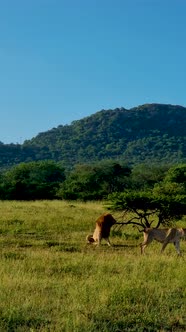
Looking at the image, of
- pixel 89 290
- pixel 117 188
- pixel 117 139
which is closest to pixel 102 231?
pixel 89 290

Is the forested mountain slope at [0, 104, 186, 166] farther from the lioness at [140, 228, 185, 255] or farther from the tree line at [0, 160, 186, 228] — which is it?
the lioness at [140, 228, 185, 255]

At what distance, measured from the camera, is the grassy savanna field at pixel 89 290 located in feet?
19.2

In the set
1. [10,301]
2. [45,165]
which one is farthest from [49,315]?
[45,165]

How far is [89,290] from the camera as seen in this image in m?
7.21

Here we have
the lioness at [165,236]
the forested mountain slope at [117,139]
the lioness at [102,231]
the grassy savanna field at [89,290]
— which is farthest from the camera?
the forested mountain slope at [117,139]

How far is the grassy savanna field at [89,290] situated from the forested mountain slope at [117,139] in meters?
101

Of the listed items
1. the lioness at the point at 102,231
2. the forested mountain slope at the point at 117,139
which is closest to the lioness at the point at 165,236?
the lioness at the point at 102,231

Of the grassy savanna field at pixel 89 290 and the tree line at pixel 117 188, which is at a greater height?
the tree line at pixel 117 188

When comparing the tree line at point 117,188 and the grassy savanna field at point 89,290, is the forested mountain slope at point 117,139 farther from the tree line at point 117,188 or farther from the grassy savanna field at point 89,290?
the grassy savanna field at point 89,290

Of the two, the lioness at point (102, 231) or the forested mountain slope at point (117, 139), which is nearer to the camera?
the lioness at point (102, 231)

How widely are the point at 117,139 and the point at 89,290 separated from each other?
134m

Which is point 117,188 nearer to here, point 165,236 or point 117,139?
point 165,236

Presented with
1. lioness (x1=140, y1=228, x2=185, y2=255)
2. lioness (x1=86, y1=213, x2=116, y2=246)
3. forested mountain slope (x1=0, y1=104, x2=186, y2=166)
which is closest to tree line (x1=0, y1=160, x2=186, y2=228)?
lioness (x1=86, y1=213, x2=116, y2=246)

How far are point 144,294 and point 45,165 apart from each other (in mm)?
58229
